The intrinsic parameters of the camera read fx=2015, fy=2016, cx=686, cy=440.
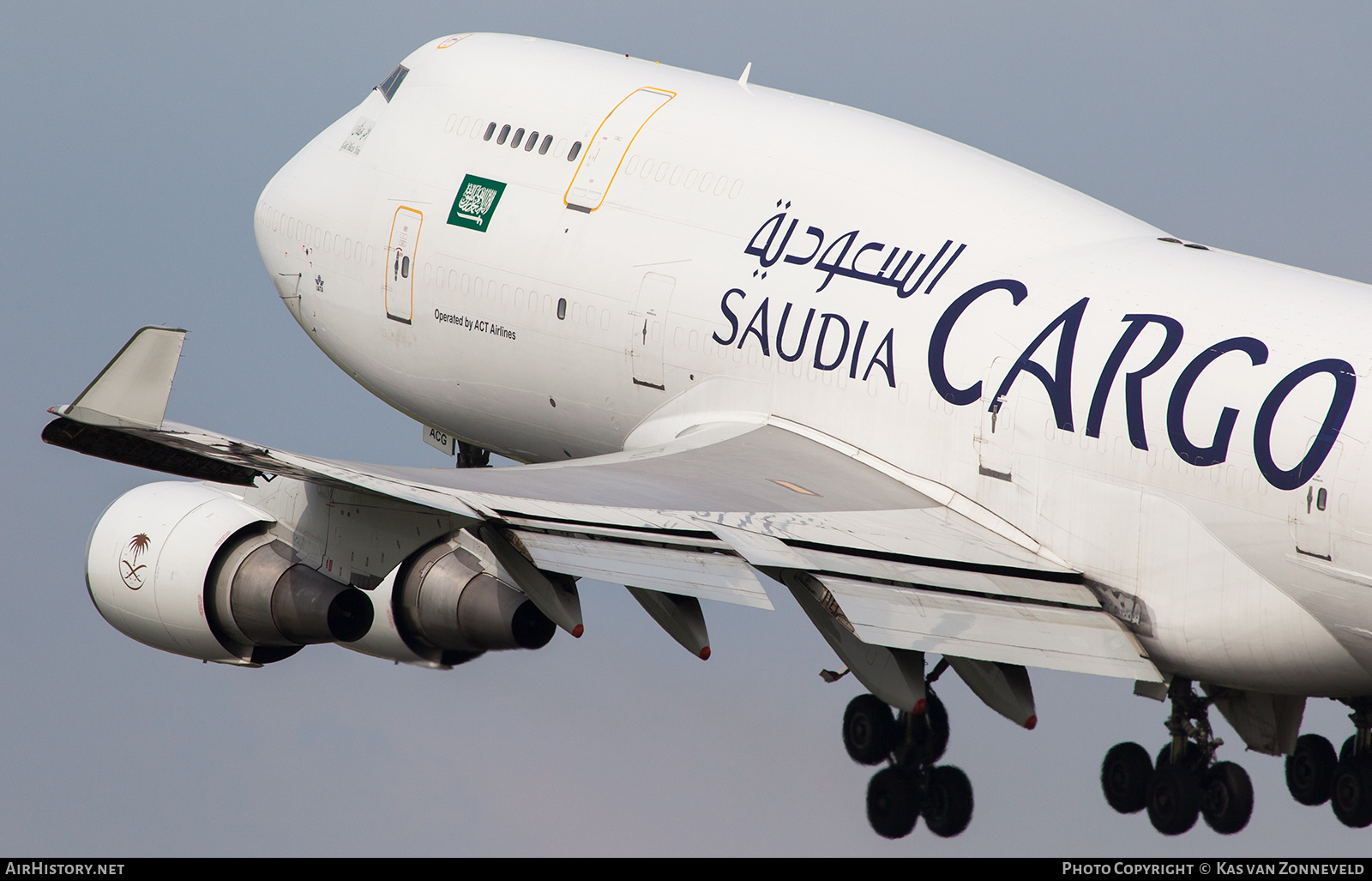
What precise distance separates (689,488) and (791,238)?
347cm

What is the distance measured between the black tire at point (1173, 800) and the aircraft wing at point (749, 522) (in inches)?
70.2

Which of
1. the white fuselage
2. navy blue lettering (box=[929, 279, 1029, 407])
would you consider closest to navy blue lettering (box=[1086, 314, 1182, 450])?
the white fuselage

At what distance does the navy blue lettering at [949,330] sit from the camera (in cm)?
1814

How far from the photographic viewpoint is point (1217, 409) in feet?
53.0

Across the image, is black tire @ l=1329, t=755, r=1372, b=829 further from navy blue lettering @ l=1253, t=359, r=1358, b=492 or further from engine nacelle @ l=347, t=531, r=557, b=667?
engine nacelle @ l=347, t=531, r=557, b=667

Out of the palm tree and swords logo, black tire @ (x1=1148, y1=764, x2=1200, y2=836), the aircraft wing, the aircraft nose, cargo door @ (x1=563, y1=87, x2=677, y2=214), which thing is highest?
cargo door @ (x1=563, y1=87, x2=677, y2=214)

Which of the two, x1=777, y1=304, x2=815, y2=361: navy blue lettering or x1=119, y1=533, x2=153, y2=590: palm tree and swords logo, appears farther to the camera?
x1=777, y1=304, x2=815, y2=361: navy blue lettering

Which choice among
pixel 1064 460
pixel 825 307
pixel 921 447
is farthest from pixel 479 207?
pixel 1064 460

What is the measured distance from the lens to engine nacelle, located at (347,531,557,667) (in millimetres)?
17125

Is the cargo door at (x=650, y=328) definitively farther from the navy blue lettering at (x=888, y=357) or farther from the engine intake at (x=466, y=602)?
the engine intake at (x=466, y=602)

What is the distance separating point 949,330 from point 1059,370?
1.32 m

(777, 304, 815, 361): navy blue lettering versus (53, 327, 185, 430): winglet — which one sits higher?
(777, 304, 815, 361): navy blue lettering

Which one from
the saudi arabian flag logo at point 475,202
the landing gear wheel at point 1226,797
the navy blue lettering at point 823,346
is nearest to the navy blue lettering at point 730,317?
the navy blue lettering at point 823,346

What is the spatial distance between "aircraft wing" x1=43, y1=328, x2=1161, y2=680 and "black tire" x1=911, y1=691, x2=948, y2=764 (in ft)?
8.43
